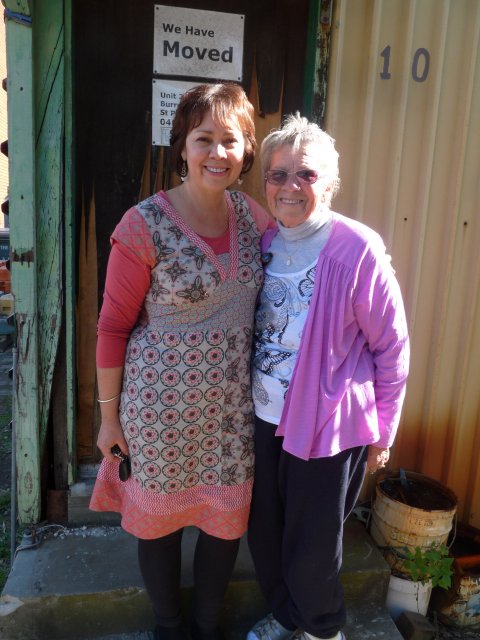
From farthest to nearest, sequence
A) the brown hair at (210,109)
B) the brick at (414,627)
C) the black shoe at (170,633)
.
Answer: the brick at (414,627) → the black shoe at (170,633) → the brown hair at (210,109)

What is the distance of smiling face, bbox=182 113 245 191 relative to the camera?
67.3 inches

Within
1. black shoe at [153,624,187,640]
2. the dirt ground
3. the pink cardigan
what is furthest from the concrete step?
the pink cardigan

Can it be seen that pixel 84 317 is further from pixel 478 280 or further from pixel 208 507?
pixel 478 280

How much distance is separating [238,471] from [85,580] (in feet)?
3.35

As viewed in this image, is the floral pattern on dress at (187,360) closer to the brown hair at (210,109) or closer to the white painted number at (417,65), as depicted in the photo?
the brown hair at (210,109)

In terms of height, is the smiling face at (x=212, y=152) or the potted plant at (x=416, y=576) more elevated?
the smiling face at (x=212, y=152)

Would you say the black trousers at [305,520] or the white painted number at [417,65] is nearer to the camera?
the black trousers at [305,520]

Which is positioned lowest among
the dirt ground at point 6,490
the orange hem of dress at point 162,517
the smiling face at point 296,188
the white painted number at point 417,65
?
the dirt ground at point 6,490

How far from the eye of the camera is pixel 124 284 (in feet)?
5.65

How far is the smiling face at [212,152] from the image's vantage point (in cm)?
171

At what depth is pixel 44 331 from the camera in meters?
2.55

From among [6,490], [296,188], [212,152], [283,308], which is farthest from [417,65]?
[6,490]

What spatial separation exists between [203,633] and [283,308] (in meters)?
1.39

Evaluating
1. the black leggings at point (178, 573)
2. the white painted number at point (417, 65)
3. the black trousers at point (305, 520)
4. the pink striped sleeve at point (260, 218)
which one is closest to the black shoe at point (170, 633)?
the black leggings at point (178, 573)
